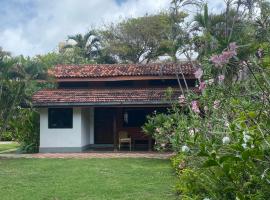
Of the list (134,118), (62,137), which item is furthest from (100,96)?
(62,137)

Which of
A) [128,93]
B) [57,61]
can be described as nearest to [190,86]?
[128,93]

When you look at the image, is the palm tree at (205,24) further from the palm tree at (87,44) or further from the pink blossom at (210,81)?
the palm tree at (87,44)

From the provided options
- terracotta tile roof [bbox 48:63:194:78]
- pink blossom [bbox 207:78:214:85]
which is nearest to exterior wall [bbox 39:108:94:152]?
terracotta tile roof [bbox 48:63:194:78]

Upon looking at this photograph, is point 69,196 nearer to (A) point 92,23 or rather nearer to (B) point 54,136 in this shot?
(B) point 54,136

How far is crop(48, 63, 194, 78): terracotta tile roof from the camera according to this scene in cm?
2189

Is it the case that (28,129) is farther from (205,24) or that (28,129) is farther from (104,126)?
(205,24)

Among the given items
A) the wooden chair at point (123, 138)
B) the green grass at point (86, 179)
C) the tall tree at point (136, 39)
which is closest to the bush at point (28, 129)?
the wooden chair at point (123, 138)

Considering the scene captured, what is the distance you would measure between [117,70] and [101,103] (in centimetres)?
367

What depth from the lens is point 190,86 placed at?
22.4 m

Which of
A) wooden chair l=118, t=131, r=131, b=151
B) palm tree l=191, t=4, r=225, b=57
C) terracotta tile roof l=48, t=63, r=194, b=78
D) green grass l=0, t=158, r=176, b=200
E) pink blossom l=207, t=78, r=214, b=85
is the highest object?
palm tree l=191, t=4, r=225, b=57

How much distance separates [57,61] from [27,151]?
2256 centimetres

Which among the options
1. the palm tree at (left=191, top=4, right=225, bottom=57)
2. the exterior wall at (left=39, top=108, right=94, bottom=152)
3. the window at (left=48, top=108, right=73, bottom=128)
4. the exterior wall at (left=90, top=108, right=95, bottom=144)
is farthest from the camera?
the exterior wall at (left=90, top=108, right=95, bottom=144)

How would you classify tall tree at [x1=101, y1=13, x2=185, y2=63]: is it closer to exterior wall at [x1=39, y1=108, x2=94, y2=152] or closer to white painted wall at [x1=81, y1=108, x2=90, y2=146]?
white painted wall at [x1=81, y1=108, x2=90, y2=146]

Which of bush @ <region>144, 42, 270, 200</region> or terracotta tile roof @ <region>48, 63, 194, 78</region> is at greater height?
terracotta tile roof @ <region>48, 63, 194, 78</region>
